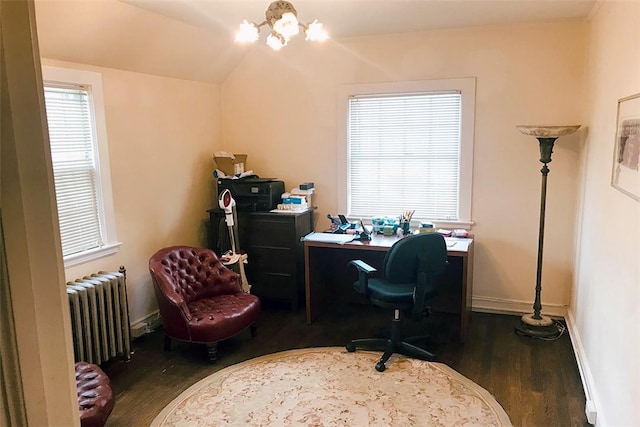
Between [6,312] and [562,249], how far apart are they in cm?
418

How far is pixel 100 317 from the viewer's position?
326cm

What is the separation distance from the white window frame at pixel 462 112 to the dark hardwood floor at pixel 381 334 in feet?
3.21

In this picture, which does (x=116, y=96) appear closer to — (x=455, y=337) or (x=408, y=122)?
(x=408, y=122)

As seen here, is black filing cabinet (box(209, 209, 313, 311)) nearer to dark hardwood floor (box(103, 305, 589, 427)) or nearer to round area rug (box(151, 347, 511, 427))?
dark hardwood floor (box(103, 305, 589, 427))

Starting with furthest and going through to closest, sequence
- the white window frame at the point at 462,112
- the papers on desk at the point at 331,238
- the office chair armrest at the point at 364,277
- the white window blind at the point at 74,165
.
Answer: the white window frame at the point at 462,112 → the papers on desk at the point at 331,238 → the office chair armrest at the point at 364,277 → the white window blind at the point at 74,165

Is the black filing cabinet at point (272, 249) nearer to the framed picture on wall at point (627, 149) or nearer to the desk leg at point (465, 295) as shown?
the desk leg at point (465, 295)

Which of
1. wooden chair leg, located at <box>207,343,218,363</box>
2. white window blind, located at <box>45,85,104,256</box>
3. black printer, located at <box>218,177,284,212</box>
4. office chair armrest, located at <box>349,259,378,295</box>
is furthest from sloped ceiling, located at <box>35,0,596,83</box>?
wooden chair leg, located at <box>207,343,218,363</box>

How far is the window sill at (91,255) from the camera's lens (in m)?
3.30

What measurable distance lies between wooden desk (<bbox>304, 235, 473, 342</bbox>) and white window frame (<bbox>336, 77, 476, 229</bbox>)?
39 cm

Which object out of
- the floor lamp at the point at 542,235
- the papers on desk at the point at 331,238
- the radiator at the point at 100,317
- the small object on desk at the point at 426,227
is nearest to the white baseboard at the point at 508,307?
the floor lamp at the point at 542,235

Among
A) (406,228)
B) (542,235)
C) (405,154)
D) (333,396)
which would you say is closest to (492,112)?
(405,154)

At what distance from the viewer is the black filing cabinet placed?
14.1 ft

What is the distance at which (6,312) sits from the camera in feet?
1.96

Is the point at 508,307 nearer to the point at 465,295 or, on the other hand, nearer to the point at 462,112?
the point at 465,295
